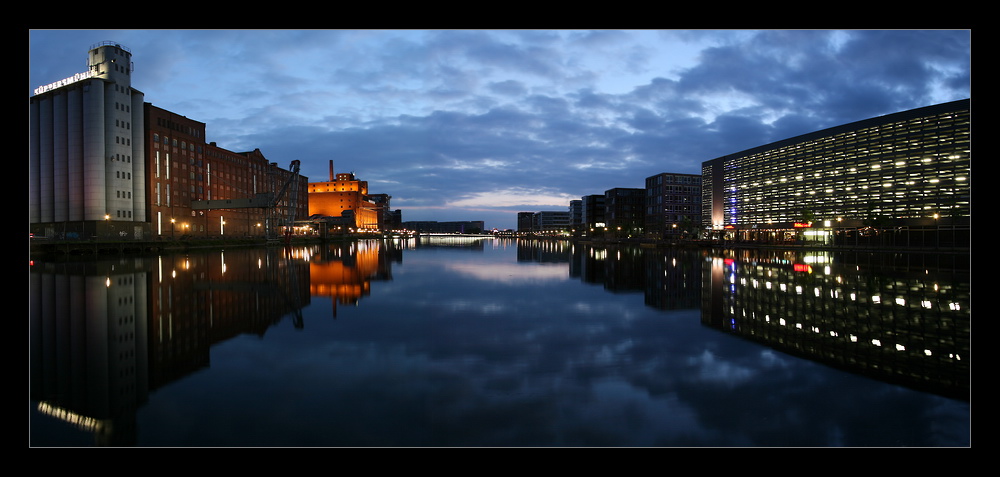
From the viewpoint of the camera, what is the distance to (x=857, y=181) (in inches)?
4003

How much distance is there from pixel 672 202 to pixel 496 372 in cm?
15948

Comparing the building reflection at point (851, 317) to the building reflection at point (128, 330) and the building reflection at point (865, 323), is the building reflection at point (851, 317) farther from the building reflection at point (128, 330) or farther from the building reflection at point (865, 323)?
the building reflection at point (128, 330)

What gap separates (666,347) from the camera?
10.9 meters

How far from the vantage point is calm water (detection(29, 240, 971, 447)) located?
20.0ft

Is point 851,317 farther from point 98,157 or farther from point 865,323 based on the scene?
point 98,157

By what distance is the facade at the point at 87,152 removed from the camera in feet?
235

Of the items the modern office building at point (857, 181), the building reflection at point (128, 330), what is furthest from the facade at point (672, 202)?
the building reflection at point (128, 330)

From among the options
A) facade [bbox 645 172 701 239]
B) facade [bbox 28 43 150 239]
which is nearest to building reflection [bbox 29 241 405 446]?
facade [bbox 28 43 150 239]

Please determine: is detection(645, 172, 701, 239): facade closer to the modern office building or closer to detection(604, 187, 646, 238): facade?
the modern office building

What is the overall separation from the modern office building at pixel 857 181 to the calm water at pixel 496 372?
8342cm

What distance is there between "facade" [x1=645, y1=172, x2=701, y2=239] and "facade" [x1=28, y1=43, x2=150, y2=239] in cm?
13905

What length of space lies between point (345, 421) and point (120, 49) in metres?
99.4

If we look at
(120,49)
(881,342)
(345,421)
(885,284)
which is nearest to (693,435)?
(345,421)
